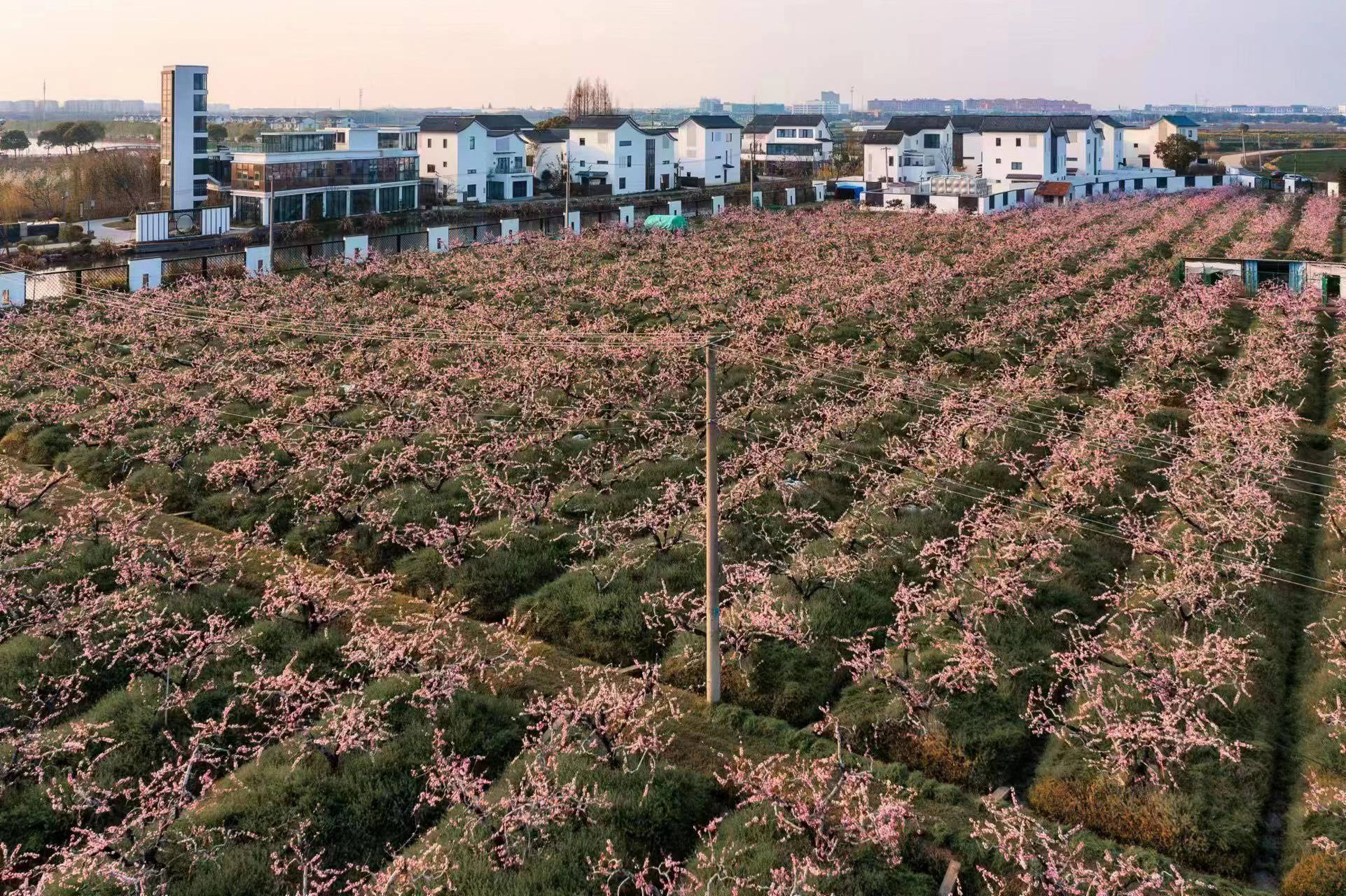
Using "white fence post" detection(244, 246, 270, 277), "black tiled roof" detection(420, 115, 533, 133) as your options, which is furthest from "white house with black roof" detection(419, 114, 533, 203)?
"white fence post" detection(244, 246, 270, 277)

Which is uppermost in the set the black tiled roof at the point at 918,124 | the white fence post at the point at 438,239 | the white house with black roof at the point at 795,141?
the white house with black roof at the point at 795,141

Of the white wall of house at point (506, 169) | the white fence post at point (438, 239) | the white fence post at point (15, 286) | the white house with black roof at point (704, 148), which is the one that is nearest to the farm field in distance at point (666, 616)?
the white fence post at point (15, 286)

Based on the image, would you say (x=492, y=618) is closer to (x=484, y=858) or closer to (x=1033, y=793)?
(x=484, y=858)

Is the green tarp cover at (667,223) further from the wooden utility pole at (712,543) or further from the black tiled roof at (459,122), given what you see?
the wooden utility pole at (712,543)

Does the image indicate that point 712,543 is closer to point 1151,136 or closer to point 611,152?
point 611,152

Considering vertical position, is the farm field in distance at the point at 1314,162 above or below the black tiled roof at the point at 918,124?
above

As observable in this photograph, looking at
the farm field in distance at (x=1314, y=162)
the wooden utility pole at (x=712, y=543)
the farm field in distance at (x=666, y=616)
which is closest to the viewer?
the farm field in distance at (x=666, y=616)

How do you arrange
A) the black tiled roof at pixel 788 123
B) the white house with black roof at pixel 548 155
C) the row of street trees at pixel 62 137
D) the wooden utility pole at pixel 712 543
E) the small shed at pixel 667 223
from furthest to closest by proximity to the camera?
the row of street trees at pixel 62 137 → the black tiled roof at pixel 788 123 → the white house with black roof at pixel 548 155 → the small shed at pixel 667 223 → the wooden utility pole at pixel 712 543
